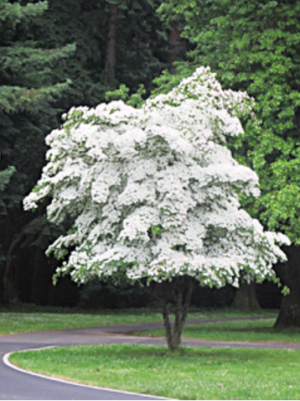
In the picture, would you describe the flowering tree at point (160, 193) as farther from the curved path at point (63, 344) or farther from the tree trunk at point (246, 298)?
the tree trunk at point (246, 298)

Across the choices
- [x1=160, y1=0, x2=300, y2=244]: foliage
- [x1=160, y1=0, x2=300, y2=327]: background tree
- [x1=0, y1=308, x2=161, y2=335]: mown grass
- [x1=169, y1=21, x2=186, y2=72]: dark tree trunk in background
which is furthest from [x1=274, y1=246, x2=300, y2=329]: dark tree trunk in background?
[x1=169, y1=21, x2=186, y2=72]: dark tree trunk in background

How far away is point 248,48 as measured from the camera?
25.3 m

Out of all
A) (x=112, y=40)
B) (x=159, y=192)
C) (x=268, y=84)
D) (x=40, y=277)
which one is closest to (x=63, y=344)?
(x=159, y=192)

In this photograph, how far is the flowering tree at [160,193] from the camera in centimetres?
1566

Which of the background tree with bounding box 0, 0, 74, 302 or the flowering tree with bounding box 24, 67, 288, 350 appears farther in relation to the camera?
the background tree with bounding box 0, 0, 74, 302

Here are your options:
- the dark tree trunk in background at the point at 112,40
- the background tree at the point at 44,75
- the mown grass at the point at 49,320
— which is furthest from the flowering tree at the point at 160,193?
the dark tree trunk in background at the point at 112,40

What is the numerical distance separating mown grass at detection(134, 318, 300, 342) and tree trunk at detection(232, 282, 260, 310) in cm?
1469

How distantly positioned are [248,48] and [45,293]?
23491 millimetres

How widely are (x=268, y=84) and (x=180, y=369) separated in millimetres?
12525

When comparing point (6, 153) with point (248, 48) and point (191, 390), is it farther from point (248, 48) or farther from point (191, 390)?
point (191, 390)

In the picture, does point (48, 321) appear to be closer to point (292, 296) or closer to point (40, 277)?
point (292, 296)

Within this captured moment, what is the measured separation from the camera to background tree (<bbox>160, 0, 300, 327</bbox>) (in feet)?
75.2

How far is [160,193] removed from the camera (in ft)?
52.6

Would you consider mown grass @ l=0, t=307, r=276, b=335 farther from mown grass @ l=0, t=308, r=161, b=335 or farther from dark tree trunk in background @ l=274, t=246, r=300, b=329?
dark tree trunk in background @ l=274, t=246, r=300, b=329
